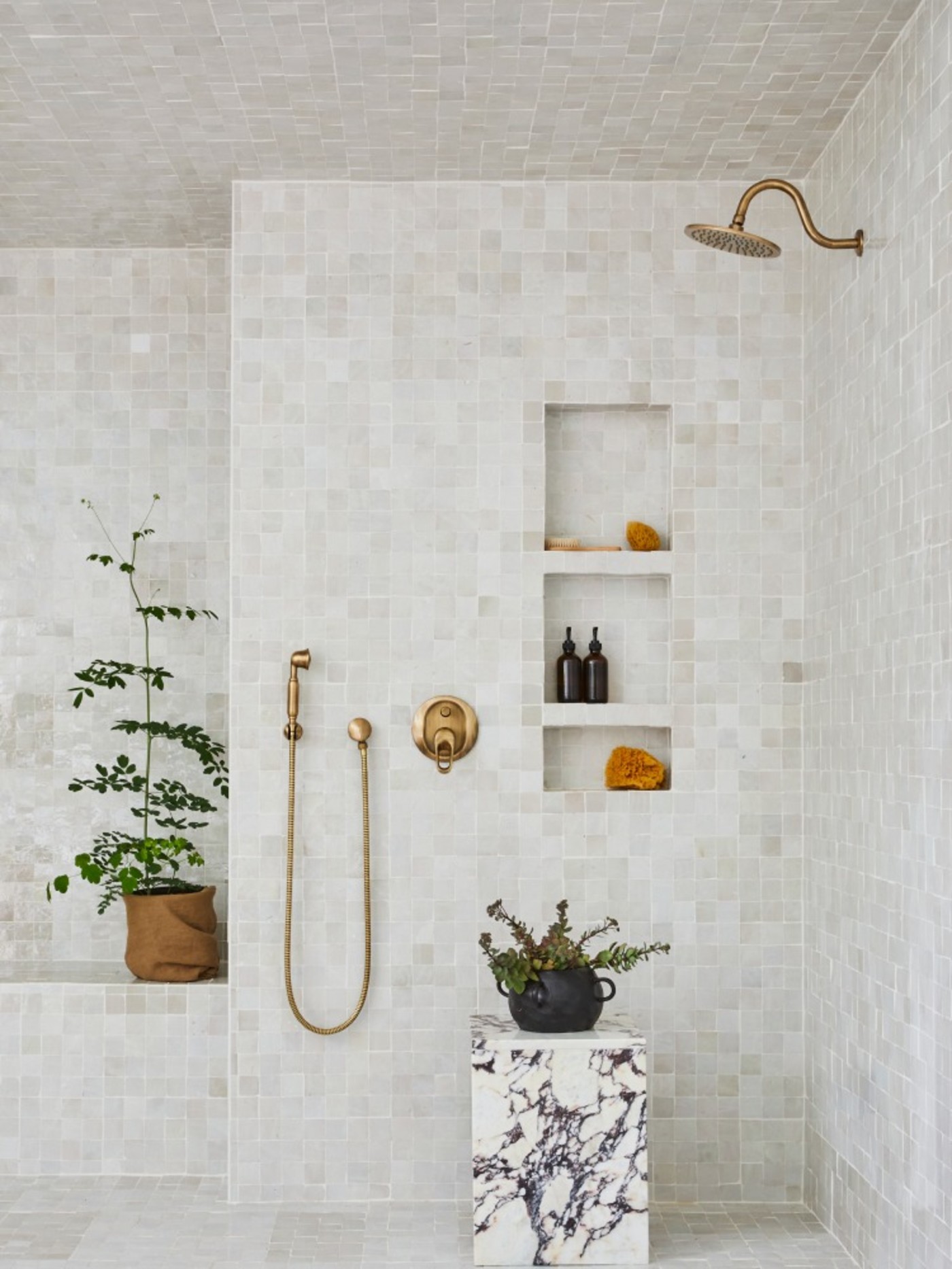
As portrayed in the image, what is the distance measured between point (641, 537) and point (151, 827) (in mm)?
1740

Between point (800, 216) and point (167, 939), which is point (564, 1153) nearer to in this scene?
point (167, 939)

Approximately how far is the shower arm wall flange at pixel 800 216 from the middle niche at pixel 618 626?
1035 millimetres

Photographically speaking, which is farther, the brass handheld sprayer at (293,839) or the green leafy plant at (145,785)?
the green leafy plant at (145,785)

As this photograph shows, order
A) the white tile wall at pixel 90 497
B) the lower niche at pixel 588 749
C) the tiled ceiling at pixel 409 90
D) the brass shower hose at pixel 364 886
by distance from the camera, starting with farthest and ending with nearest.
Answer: the white tile wall at pixel 90 497, the lower niche at pixel 588 749, the brass shower hose at pixel 364 886, the tiled ceiling at pixel 409 90

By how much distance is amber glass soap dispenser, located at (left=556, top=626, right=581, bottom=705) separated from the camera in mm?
3643

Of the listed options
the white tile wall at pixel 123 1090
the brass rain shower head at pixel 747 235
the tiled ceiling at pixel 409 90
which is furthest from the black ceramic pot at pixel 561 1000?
the tiled ceiling at pixel 409 90

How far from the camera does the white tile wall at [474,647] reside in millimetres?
3545

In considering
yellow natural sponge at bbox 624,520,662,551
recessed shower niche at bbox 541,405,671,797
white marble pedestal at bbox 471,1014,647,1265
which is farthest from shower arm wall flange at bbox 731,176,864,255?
white marble pedestal at bbox 471,1014,647,1265

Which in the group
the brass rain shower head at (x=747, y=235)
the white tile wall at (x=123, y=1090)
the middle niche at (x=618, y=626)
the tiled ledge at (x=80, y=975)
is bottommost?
the white tile wall at (x=123, y=1090)

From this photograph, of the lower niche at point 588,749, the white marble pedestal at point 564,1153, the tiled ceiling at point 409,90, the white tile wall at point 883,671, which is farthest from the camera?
the lower niche at point 588,749

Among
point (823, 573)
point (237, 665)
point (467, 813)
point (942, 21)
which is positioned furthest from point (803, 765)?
point (942, 21)

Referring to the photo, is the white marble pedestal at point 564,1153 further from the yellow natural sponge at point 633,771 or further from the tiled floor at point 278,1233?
the yellow natural sponge at point 633,771

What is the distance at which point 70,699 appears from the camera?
13.8 ft

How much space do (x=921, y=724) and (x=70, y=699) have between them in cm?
262
